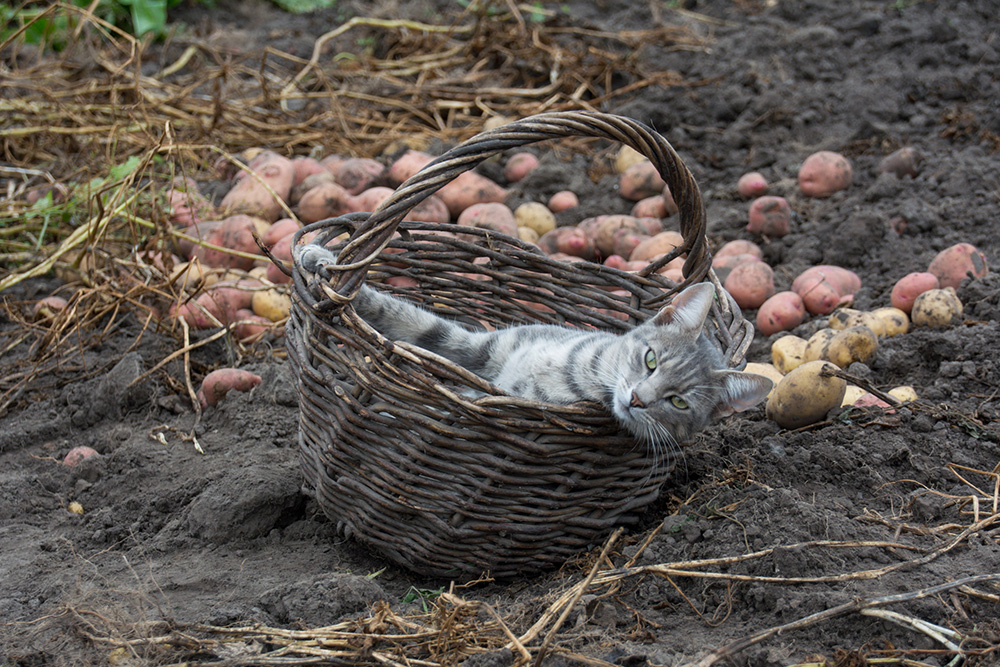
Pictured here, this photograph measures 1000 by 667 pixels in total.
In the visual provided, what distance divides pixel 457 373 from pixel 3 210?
3.48 metres

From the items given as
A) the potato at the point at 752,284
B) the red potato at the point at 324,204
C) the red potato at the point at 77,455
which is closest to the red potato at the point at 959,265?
the potato at the point at 752,284

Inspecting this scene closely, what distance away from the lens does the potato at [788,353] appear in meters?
3.19

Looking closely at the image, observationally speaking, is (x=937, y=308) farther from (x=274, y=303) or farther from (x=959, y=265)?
(x=274, y=303)

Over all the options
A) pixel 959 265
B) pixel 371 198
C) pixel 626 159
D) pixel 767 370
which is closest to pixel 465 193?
pixel 371 198

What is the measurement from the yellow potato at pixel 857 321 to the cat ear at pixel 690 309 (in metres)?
1.12

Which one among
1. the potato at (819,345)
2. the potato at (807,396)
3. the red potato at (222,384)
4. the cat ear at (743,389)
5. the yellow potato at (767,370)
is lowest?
the red potato at (222,384)

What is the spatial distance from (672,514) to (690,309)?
0.63 metres

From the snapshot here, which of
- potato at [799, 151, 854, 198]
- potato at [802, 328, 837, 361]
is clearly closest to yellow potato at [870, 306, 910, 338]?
potato at [802, 328, 837, 361]

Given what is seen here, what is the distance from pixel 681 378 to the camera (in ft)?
7.86

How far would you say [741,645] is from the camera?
168 centimetres

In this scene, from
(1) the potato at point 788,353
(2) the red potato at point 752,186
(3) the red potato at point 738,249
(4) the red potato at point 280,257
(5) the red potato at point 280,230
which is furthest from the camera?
(2) the red potato at point 752,186

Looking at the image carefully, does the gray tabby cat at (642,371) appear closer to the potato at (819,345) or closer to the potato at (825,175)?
the potato at (819,345)

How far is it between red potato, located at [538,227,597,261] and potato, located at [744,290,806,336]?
93 centimetres

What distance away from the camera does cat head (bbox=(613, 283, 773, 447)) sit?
2229 millimetres
